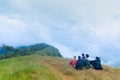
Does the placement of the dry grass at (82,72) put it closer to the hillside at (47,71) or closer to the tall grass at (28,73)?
the hillside at (47,71)

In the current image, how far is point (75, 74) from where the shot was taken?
4903 centimetres

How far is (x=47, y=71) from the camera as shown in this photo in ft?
148

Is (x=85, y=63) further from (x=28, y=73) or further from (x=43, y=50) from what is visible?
(x=43, y=50)

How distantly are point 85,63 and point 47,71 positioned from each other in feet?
28.7

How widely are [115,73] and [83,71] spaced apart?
6673 mm

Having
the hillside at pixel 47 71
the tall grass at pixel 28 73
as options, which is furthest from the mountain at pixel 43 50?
the tall grass at pixel 28 73

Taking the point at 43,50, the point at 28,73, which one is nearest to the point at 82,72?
the point at 28,73

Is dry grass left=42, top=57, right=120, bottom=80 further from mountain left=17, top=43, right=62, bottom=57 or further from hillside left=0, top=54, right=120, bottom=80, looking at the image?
mountain left=17, top=43, right=62, bottom=57

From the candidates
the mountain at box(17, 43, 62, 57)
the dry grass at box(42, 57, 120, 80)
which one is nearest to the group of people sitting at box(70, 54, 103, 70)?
the dry grass at box(42, 57, 120, 80)

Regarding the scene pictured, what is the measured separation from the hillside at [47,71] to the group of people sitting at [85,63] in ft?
2.48

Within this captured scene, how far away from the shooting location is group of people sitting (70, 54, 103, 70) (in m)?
51.7

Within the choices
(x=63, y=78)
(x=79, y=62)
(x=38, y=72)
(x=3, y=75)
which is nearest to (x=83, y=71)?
(x=79, y=62)

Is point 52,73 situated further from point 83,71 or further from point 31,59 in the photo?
point 31,59

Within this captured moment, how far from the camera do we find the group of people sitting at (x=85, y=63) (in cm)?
5172
